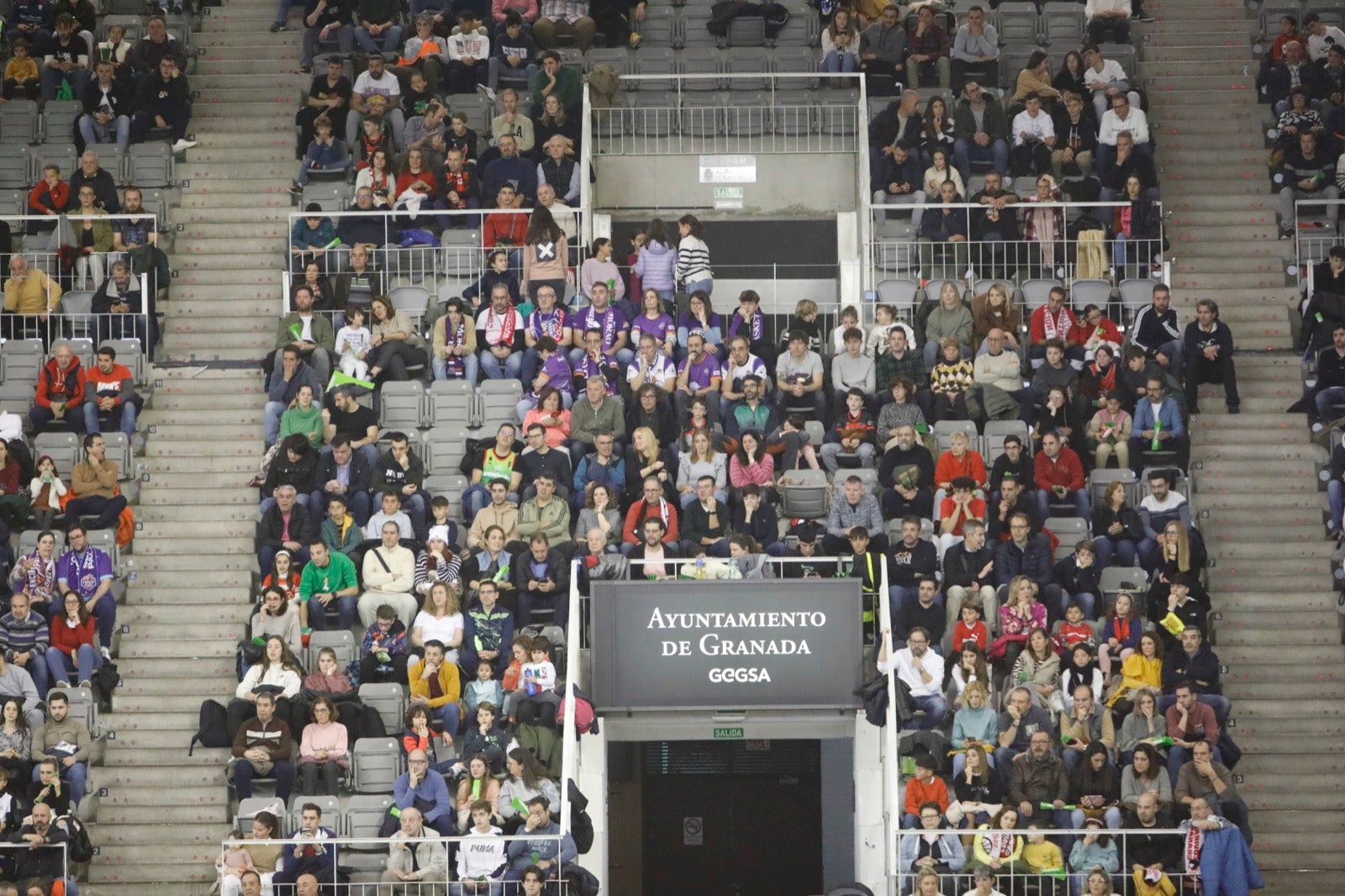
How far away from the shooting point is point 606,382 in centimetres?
2100

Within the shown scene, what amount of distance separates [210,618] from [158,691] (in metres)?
0.83

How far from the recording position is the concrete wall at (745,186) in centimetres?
2403

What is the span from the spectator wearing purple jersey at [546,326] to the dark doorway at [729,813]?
5306mm

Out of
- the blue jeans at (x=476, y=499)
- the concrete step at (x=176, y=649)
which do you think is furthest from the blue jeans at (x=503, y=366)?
the concrete step at (x=176, y=649)

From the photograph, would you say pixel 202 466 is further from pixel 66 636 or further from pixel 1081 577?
pixel 1081 577

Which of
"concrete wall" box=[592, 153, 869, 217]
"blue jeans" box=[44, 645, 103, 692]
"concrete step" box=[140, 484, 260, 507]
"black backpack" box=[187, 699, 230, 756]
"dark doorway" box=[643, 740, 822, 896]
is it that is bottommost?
"dark doorway" box=[643, 740, 822, 896]

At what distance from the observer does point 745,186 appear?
24.0 meters

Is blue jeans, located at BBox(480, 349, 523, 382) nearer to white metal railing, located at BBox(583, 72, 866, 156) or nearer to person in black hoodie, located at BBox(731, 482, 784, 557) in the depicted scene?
person in black hoodie, located at BBox(731, 482, 784, 557)

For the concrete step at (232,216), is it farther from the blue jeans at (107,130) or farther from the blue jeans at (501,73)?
the blue jeans at (501,73)

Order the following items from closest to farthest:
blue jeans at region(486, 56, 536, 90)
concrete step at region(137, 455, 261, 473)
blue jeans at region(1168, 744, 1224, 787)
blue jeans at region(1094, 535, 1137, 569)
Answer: blue jeans at region(1168, 744, 1224, 787)
blue jeans at region(1094, 535, 1137, 569)
concrete step at region(137, 455, 261, 473)
blue jeans at region(486, 56, 536, 90)

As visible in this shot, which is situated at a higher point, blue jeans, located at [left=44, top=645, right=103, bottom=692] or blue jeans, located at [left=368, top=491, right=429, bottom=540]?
blue jeans, located at [left=368, top=491, right=429, bottom=540]

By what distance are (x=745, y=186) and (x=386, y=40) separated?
4.18m

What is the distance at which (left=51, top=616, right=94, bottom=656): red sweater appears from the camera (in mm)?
19016

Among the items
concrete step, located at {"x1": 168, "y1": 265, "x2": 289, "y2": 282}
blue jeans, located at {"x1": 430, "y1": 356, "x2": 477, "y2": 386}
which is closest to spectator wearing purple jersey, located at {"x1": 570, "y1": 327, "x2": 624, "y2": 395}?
blue jeans, located at {"x1": 430, "y1": 356, "x2": 477, "y2": 386}
